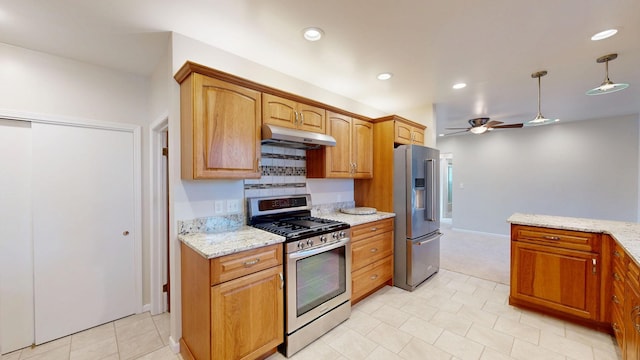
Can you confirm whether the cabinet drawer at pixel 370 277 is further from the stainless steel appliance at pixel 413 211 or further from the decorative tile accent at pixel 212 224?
the decorative tile accent at pixel 212 224

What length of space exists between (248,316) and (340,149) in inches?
74.9

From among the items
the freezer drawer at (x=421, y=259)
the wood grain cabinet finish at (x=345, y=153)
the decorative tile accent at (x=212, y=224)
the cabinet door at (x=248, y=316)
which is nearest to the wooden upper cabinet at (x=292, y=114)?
the wood grain cabinet finish at (x=345, y=153)

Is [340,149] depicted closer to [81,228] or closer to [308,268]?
[308,268]

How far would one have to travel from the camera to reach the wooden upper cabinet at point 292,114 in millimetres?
2234

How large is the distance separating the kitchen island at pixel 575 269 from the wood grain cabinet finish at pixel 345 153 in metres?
1.72

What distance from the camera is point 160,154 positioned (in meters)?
2.61

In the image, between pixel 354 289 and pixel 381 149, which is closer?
pixel 354 289

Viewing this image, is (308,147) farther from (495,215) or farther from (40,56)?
(495,215)

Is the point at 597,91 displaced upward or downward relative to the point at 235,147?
upward

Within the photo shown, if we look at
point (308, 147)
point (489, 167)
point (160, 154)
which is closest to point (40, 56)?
point (160, 154)

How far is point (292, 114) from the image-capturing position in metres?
2.42

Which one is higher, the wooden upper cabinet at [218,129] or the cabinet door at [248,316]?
the wooden upper cabinet at [218,129]

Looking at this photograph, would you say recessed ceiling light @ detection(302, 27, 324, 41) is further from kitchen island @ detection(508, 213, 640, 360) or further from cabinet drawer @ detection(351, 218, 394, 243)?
kitchen island @ detection(508, 213, 640, 360)

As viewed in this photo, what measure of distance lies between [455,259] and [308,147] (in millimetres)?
3335
